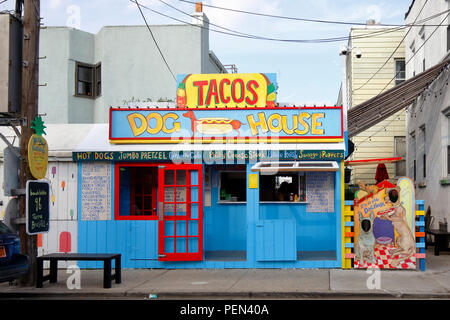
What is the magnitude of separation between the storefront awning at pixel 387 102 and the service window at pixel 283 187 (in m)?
2.17

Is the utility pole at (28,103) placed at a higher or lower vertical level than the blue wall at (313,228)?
higher

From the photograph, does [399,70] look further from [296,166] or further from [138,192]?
[138,192]

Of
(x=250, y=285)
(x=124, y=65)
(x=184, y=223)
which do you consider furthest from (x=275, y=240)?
(x=124, y=65)

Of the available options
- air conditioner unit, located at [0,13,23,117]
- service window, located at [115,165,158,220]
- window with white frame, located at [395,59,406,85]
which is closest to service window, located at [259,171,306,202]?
service window, located at [115,165,158,220]

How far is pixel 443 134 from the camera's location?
46.2 feet

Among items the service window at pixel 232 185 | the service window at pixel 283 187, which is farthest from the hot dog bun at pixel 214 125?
the service window at pixel 283 187

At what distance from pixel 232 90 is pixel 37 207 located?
17.6 ft

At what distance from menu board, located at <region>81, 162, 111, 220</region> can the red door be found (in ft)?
4.17

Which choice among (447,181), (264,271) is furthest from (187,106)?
(447,181)

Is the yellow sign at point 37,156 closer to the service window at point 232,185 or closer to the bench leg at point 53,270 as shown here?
the bench leg at point 53,270

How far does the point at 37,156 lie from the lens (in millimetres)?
9383

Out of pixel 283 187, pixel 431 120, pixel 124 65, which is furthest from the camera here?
pixel 124 65

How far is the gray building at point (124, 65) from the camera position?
22.2m
